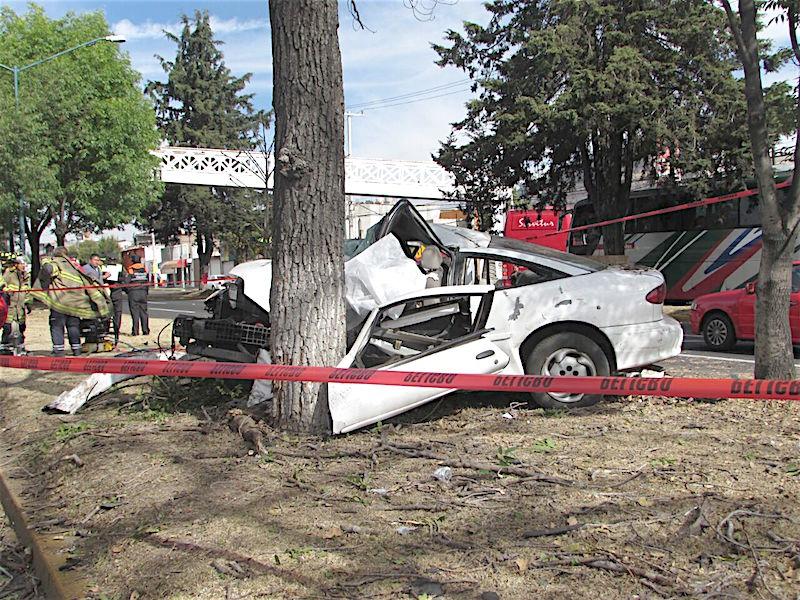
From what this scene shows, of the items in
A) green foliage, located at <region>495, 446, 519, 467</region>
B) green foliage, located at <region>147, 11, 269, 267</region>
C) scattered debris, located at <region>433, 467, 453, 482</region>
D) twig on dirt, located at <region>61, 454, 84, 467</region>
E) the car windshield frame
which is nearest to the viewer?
scattered debris, located at <region>433, 467, 453, 482</region>

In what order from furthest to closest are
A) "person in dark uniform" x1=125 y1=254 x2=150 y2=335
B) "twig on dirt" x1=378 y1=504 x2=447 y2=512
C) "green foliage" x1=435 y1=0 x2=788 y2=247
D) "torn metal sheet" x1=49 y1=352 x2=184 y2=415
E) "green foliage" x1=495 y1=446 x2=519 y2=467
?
"green foliage" x1=435 y1=0 x2=788 y2=247
"person in dark uniform" x1=125 y1=254 x2=150 y2=335
"torn metal sheet" x1=49 y1=352 x2=184 y2=415
"green foliage" x1=495 y1=446 x2=519 y2=467
"twig on dirt" x1=378 y1=504 x2=447 y2=512

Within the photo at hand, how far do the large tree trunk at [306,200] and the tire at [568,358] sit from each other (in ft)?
5.43

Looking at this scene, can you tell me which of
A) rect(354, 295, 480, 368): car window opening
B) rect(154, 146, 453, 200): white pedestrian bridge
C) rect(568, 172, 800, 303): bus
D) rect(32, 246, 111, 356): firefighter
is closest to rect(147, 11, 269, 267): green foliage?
rect(154, 146, 453, 200): white pedestrian bridge

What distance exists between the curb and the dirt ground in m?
0.08

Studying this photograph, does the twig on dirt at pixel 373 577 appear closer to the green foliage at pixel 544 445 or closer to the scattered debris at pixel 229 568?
the scattered debris at pixel 229 568

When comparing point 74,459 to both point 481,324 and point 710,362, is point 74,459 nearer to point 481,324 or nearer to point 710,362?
point 481,324

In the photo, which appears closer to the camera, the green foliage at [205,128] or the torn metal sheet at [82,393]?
the torn metal sheet at [82,393]

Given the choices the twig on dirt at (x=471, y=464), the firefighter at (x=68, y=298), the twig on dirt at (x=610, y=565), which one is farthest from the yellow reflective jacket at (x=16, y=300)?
the twig on dirt at (x=610, y=565)

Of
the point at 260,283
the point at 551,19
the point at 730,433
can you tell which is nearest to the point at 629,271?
the point at 730,433

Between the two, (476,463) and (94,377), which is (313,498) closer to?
(476,463)

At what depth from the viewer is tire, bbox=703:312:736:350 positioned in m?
11.7

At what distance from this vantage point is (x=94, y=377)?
21.8 feet

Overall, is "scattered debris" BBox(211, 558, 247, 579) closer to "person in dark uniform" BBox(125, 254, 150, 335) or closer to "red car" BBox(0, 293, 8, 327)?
"red car" BBox(0, 293, 8, 327)

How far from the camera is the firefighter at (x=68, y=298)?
1013 centimetres
